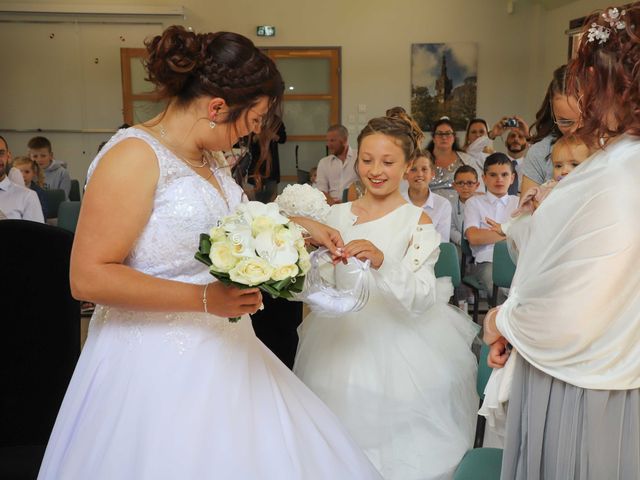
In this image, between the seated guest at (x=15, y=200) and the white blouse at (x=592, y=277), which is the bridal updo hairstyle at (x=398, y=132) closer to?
the white blouse at (x=592, y=277)

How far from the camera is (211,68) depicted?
5.35 ft

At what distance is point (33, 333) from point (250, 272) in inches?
41.8

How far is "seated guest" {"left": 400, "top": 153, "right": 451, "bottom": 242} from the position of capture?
4879mm

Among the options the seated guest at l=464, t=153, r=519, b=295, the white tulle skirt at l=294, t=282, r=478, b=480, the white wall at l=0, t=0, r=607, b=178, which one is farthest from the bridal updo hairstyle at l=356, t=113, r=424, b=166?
the white wall at l=0, t=0, r=607, b=178

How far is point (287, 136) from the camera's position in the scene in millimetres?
10531

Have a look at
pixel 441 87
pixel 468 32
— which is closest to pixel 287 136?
pixel 441 87

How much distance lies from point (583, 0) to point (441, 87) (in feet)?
7.73


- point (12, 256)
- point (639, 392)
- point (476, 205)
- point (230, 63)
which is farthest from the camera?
point (476, 205)

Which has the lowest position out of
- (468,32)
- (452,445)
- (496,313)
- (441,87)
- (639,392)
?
(452,445)

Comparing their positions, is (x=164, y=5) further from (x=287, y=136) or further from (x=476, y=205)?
(x=476, y=205)

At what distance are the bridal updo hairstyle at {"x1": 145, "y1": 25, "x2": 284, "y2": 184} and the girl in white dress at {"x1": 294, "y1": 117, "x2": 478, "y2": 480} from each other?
0.89 metres

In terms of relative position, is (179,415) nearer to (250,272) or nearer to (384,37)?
(250,272)

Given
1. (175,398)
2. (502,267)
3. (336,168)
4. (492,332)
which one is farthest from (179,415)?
(336,168)

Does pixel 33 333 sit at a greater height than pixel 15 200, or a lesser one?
lesser
